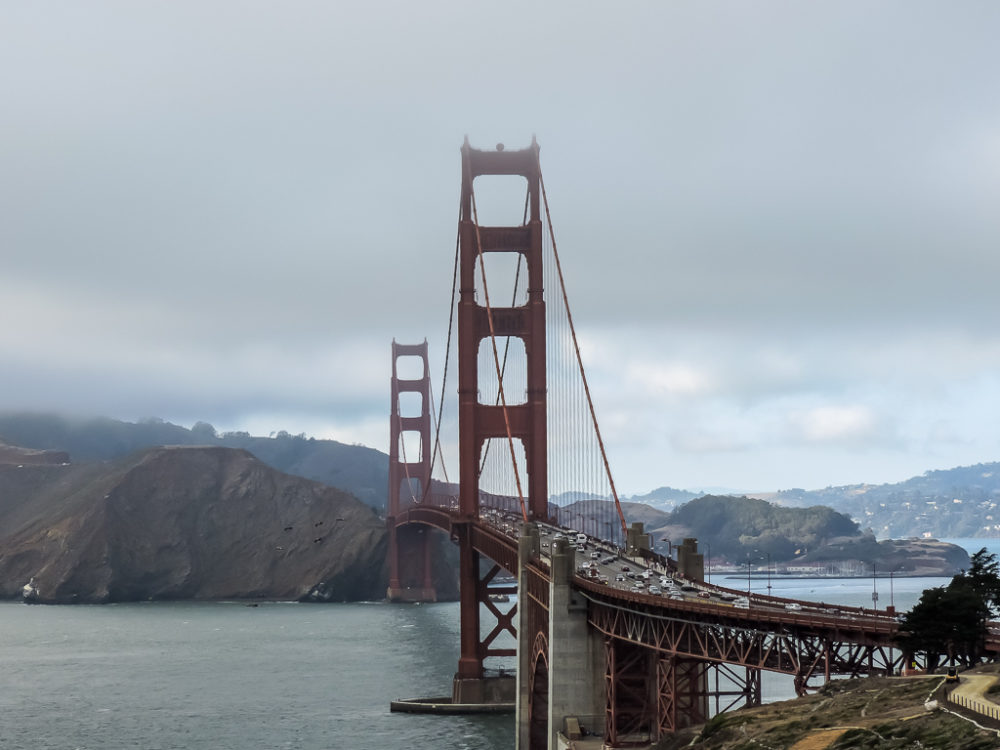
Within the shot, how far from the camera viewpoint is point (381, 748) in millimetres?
67062

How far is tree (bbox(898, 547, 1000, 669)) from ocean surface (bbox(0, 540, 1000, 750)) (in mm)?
33865

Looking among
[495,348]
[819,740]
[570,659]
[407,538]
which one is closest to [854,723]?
[819,740]

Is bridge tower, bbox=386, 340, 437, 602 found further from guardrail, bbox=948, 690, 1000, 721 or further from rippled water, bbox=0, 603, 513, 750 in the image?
guardrail, bbox=948, 690, 1000, 721

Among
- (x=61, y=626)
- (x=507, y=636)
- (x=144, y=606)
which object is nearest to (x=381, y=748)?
(x=507, y=636)

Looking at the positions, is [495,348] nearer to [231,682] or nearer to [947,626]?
[231,682]

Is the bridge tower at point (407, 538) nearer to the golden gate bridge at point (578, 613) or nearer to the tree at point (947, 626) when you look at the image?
the golden gate bridge at point (578, 613)

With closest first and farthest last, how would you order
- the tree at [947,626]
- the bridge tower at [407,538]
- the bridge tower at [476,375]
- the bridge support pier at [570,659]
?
the tree at [947,626] < the bridge support pier at [570,659] < the bridge tower at [476,375] < the bridge tower at [407,538]

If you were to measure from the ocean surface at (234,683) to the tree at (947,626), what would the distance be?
33.9 metres

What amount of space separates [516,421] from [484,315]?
7.51 metres

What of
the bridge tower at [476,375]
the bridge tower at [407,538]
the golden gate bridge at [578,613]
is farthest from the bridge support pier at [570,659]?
the bridge tower at [407,538]

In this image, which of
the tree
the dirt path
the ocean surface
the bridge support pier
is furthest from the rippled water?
the dirt path

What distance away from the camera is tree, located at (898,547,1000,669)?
34500mm

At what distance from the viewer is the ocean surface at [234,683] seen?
71.6 m

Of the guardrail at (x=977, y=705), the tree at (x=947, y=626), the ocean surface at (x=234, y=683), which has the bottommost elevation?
the ocean surface at (x=234, y=683)
